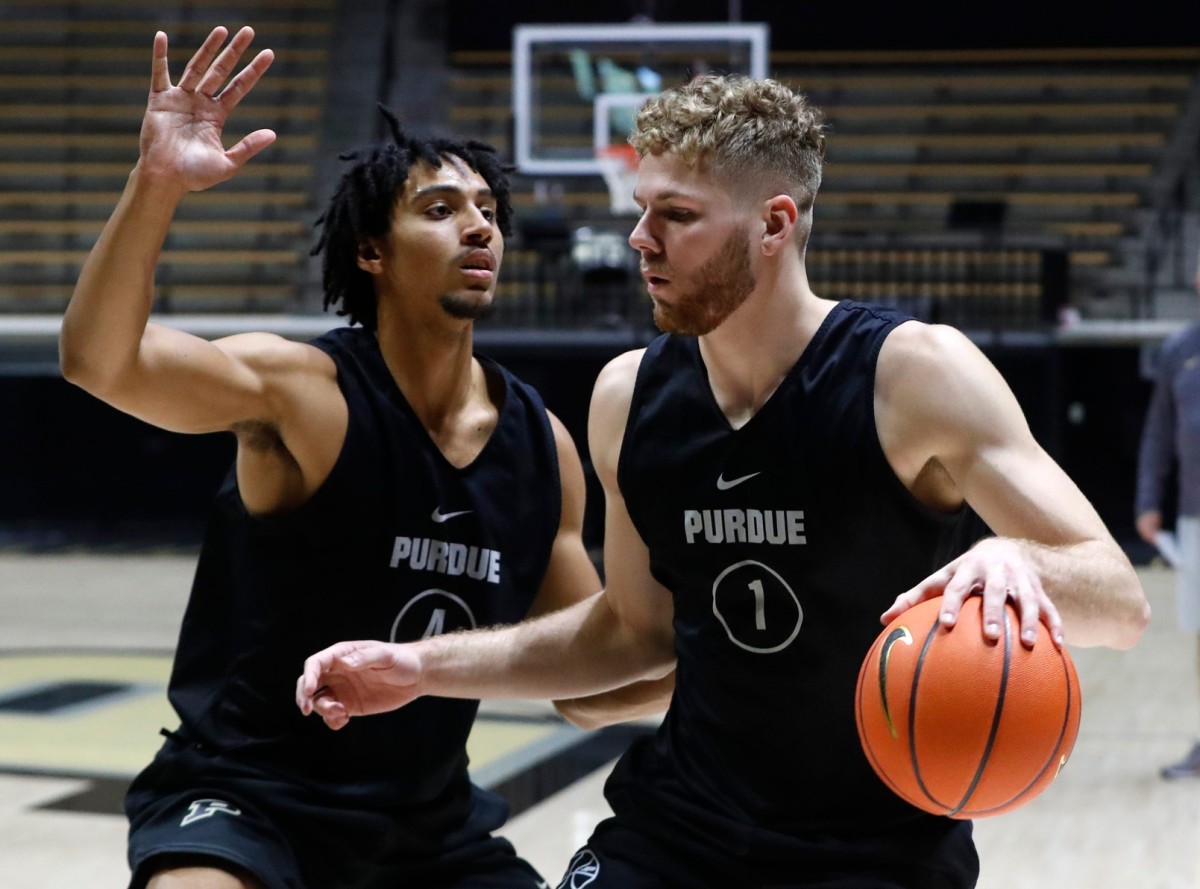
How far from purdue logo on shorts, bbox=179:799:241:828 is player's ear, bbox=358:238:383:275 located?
1.04 m

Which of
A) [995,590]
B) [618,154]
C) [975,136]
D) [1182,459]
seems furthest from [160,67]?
[975,136]

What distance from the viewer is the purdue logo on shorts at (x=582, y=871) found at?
2510mm

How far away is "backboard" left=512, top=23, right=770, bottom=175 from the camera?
40.5ft

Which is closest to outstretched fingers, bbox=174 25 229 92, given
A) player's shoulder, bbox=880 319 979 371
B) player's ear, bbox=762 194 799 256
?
player's ear, bbox=762 194 799 256

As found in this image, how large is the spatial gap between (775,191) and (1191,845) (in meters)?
3.11

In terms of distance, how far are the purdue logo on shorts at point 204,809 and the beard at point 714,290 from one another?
1.07 m

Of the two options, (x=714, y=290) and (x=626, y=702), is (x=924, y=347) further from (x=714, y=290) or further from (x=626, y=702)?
(x=626, y=702)

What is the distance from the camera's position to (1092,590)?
2049 millimetres

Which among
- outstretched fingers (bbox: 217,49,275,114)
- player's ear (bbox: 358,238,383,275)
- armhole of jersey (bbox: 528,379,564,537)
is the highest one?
outstretched fingers (bbox: 217,49,275,114)

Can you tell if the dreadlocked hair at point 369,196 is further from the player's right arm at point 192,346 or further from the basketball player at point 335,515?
the player's right arm at point 192,346

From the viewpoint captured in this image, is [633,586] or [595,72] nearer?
[633,586]

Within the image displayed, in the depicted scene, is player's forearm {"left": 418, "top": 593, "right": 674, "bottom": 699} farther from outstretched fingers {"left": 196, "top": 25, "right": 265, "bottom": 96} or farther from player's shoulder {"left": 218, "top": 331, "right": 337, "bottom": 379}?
outstretched fingers {"left": 196, "top": 25, "right": 265, "bottom": 96}

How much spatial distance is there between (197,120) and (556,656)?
1.05m

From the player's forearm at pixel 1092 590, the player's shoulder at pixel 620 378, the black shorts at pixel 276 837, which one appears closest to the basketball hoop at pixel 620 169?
the player's shoulder at pixel 620 378
